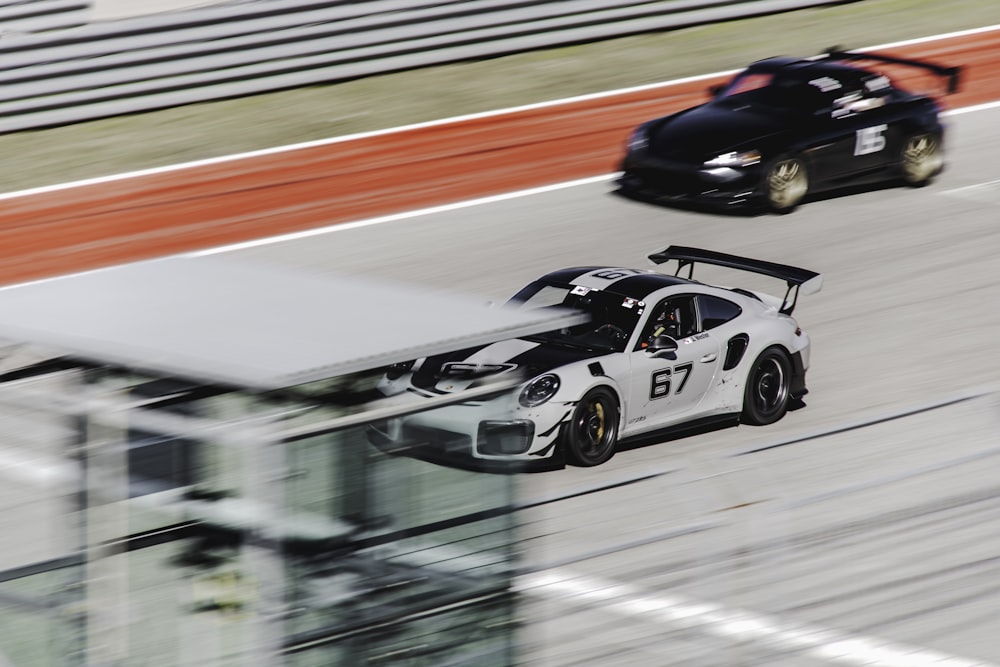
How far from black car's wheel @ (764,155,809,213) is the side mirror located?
5.57m

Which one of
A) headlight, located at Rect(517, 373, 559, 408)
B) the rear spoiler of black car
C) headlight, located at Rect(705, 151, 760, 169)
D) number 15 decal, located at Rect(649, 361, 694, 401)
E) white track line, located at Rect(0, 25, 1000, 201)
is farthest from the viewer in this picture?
white track line, located at Rect(0, 25, 1000, 201)

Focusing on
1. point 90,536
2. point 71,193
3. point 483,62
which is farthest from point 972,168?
point 90,536

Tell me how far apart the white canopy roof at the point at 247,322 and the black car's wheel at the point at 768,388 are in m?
6.49

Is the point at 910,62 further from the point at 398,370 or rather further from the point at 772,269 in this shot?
the point at 398,370

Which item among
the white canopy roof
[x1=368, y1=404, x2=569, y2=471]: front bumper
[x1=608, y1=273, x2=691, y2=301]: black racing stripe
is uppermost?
the white canopy roof

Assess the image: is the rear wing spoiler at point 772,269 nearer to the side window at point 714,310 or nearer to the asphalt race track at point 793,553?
the side window at point 714,310

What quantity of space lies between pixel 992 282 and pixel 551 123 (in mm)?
6845

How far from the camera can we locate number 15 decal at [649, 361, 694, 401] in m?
10.2

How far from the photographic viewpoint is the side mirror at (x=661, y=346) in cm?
1029

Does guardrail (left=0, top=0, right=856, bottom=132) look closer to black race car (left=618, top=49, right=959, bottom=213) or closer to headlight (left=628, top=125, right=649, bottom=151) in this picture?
black race car (left=618, top=49, right=959, bottom=213)

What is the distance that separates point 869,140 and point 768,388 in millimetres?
5872

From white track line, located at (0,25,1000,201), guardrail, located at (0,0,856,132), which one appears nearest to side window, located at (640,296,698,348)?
white track line, located at (0,25,1000,201)

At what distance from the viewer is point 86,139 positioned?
712 inches

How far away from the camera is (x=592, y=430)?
9.87m
